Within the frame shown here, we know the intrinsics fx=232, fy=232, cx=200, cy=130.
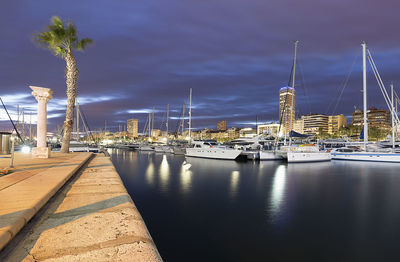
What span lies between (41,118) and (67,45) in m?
8.98

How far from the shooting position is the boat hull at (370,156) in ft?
128

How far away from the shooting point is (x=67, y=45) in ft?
69.9

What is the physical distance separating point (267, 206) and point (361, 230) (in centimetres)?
539

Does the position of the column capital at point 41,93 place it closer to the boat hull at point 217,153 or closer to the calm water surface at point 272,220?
the calm water surface at point 272,220

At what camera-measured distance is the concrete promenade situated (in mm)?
2959

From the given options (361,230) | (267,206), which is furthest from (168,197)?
(361,230)

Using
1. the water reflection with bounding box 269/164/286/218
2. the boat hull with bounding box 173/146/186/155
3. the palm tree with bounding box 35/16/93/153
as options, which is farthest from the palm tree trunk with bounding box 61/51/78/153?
the boat hull with bounding box 173/146/186/155

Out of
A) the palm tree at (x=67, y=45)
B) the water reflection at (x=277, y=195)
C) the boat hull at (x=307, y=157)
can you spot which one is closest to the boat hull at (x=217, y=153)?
the boat hull at (x=307, y=157)

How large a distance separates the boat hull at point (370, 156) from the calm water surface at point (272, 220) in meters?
21.9

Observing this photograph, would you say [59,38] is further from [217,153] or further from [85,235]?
[217,153]

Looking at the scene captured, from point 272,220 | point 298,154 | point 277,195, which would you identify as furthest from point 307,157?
point 272,220

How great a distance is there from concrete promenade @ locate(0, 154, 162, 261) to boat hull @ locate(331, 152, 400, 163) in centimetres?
4729

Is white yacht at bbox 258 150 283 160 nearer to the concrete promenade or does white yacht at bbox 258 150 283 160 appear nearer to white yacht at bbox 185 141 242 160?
white yacht at bbox 185 141 242 160

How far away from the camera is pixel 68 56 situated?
69.5 feet
